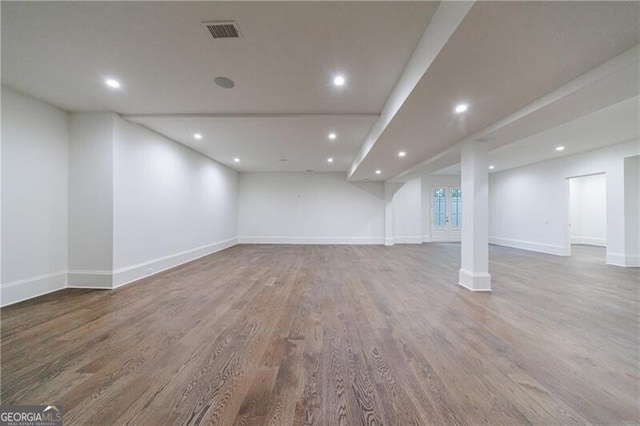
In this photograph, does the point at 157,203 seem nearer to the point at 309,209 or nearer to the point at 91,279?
the point at 91,279

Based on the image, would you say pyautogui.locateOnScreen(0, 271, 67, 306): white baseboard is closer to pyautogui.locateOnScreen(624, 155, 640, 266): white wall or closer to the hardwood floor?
the hardwood floor

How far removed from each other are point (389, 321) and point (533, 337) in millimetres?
1336

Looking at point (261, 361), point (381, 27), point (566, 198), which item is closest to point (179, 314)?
point (261, 361)

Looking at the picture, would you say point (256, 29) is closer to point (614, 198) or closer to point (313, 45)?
point (313, 45)

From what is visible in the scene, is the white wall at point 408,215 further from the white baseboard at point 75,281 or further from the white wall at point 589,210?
→ the white baseboard at point 75,281

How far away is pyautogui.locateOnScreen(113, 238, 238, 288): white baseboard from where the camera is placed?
3896mm

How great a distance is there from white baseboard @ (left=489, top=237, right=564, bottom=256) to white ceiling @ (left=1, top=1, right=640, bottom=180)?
18.8 ft

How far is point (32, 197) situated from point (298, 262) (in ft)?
15.0

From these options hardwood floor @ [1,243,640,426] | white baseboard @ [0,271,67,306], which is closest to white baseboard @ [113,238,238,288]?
hardwood floor @ [1,243,640,426]

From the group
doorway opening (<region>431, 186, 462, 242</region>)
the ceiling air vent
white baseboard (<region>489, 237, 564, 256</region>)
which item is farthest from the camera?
doorway opening (<region>431, 186, 462, 242</region>)

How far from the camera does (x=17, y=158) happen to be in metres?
3.15

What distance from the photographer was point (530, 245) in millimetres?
7855

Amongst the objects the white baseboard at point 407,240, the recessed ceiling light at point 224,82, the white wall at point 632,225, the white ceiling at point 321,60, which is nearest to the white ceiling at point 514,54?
the white ceiling at point 321,60

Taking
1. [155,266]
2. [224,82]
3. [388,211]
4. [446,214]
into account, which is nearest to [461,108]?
[224,82]
